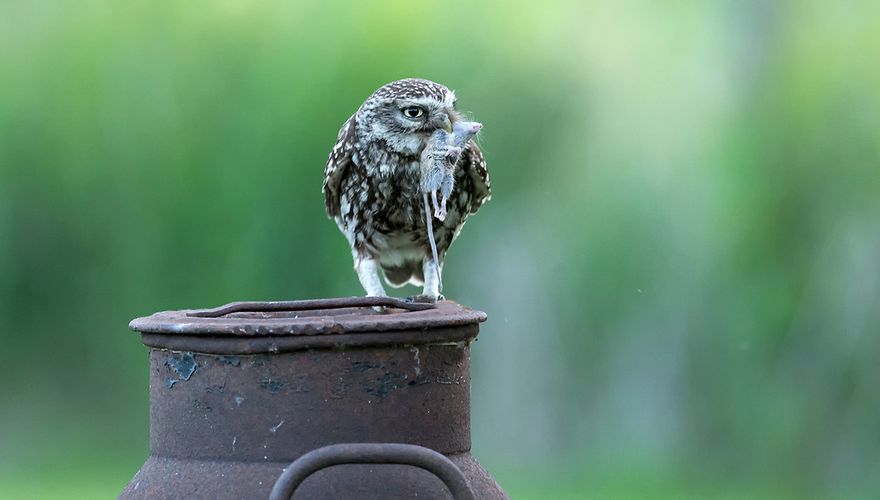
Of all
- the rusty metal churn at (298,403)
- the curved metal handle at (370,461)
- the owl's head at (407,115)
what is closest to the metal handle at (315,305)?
the rusty metal churn at (298,403)

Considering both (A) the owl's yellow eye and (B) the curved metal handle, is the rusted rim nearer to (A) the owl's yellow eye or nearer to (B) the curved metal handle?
(B) the curved metal handle

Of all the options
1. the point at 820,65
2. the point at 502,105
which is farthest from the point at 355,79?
the point at 820,65

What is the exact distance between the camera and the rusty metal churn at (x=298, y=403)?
1628mm

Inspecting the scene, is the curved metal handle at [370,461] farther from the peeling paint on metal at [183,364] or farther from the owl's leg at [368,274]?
the owl's leg at [368,274]

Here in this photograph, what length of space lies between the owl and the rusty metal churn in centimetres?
110

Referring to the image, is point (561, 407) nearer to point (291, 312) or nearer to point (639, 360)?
point (639, 360)

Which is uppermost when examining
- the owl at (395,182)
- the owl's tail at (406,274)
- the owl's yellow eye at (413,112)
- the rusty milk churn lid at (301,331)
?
the owl's yellow eye at (413,112)

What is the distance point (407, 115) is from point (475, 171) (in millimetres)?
301

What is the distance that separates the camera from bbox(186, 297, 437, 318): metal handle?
1848 millimetres

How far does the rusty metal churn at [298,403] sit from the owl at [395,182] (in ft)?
3.60

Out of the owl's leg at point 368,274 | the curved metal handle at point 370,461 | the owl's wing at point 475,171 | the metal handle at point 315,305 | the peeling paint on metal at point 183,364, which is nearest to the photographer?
the curved metal handle at point 370,461

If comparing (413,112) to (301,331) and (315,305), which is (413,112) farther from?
(301,331)

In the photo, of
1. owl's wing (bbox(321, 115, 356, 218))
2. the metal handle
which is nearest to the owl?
owl's wing (bbox(321, 115, 356, 218))

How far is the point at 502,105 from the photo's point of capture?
5.00 metres
